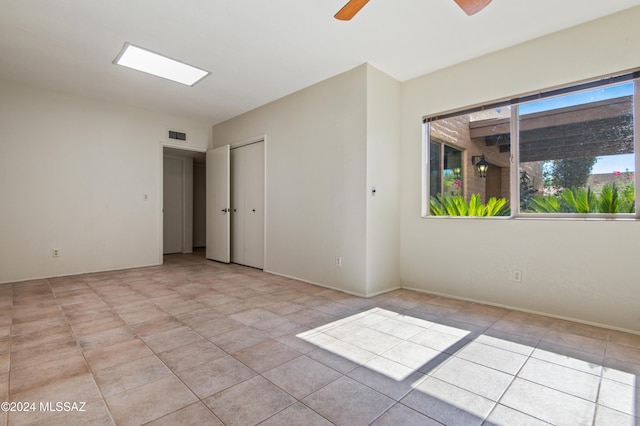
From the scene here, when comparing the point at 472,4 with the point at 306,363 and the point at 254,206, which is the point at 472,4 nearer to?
the point at 306,363

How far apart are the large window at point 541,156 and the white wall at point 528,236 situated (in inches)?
5.6

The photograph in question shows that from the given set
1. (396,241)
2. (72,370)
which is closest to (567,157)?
(396,241)

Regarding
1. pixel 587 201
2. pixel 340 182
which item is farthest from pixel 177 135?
pixel 587 201

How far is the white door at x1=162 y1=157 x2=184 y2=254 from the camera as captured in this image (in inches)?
275

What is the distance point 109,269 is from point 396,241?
4495 millimetres

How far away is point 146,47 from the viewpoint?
322 centimetres

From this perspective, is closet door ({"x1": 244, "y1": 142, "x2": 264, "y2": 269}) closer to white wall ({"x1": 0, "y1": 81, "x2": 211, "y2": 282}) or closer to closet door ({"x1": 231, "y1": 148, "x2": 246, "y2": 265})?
closet door ({"x1": 231, "y1": 148, "x2": 246, "y2": 265})

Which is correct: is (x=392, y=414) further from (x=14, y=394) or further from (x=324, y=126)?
(x=324, y=126)

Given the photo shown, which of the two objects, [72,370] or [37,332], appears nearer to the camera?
A: [72,370]

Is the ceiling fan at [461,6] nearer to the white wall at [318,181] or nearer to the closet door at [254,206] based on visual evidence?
the white wall at [318,181]

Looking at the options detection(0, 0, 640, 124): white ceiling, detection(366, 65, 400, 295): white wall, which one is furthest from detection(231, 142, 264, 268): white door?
detection(366, 65, 400, 295): white wall

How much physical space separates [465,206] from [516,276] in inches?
35.9

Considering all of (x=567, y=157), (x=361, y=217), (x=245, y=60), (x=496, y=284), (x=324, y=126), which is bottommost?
(x=496, y=284)

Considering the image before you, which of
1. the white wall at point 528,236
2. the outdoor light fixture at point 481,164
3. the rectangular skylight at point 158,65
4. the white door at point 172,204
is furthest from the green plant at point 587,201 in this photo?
the white door at point 172,204
